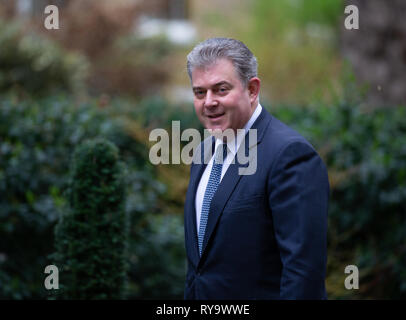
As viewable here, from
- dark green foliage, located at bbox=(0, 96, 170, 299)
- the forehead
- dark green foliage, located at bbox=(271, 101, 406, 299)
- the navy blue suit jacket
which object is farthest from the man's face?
dark green foliage, located at bbox=(271, 101, 406, 299)

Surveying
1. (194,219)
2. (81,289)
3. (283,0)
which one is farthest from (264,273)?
(283,0)

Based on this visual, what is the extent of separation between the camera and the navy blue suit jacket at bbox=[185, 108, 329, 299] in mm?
2082

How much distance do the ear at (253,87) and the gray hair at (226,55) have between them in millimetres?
24

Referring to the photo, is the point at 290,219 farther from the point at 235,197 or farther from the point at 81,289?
the point at 81,289

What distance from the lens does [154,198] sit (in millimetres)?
5168

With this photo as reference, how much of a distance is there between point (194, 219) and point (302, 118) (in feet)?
14.9

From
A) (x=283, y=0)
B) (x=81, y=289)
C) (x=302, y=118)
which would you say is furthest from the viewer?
(x=283, y=0)

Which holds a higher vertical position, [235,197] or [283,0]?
[283,0]

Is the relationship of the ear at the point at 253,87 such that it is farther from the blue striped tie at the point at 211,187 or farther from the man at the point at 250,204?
the blue striped tie at the point at 211,187

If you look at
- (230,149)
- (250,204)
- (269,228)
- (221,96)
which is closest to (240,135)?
(230,149)

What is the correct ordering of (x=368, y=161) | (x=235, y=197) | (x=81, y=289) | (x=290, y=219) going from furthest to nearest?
(x=368, y=161) → (x=81, y=289) → (x=235, y=197) → (x=290, y=219)

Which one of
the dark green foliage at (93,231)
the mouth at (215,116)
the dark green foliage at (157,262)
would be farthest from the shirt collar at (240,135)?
the dark green foliage at (157,262)

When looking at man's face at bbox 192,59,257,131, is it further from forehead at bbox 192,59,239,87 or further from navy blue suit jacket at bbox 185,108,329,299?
navy blue suit jacket at bbox 185,108,329,299

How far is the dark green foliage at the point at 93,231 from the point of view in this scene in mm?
3250
